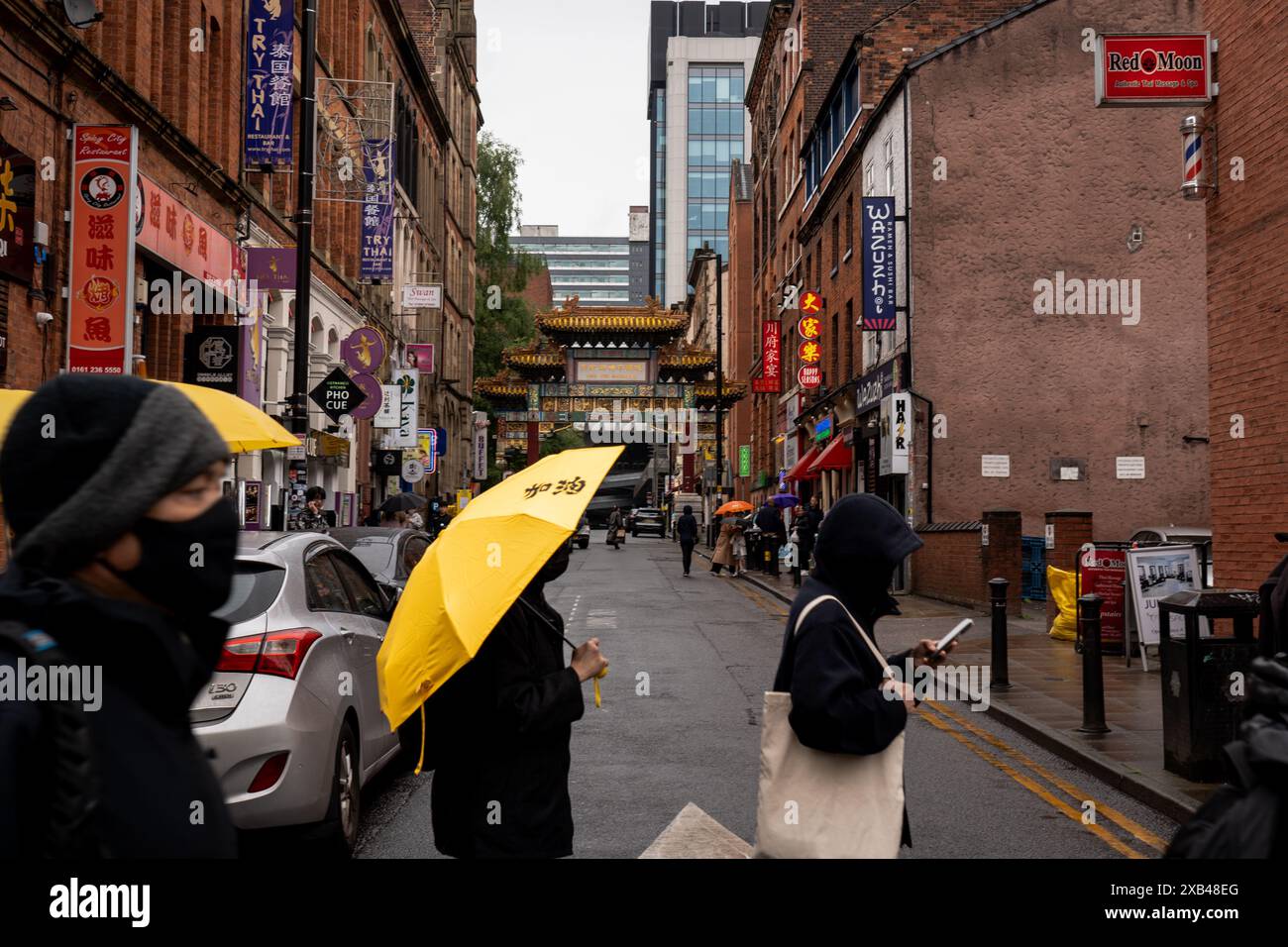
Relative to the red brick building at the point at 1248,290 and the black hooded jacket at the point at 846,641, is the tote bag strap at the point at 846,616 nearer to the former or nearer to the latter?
the black hooded jacket at the point at 846,641

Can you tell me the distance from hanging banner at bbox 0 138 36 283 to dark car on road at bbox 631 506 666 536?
6001 centimetres

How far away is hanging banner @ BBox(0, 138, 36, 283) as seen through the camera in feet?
44.3

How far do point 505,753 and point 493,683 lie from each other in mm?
209

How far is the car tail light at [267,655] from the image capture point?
5.88 m

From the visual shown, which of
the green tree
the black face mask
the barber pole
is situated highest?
the green tree

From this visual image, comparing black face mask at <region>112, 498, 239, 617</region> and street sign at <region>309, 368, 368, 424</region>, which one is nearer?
black face mask at <region>112, 498, 239, 617</region>

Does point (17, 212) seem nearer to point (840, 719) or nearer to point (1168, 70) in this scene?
point (1168, 70)

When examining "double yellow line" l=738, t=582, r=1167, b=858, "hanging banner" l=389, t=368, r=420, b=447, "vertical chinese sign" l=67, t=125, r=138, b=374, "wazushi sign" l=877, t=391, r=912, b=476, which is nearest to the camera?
"double yellow line" l=738, t=582, r=1167, b=858

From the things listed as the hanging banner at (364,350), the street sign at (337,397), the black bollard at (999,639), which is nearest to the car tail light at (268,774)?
the black bollard at (999,639)

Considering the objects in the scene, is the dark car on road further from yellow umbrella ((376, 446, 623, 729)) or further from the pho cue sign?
yellow umbrella ((376, 446, 623, 729))

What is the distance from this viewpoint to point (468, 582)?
12.0 feet

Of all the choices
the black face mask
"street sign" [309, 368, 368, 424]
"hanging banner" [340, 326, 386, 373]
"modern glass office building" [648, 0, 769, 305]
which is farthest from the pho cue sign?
"modern glass office building" [648, 0, 769, 305]

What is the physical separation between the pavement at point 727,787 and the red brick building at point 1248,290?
11.7 feet

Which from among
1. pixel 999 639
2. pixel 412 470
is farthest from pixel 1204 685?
pixel 412 470
